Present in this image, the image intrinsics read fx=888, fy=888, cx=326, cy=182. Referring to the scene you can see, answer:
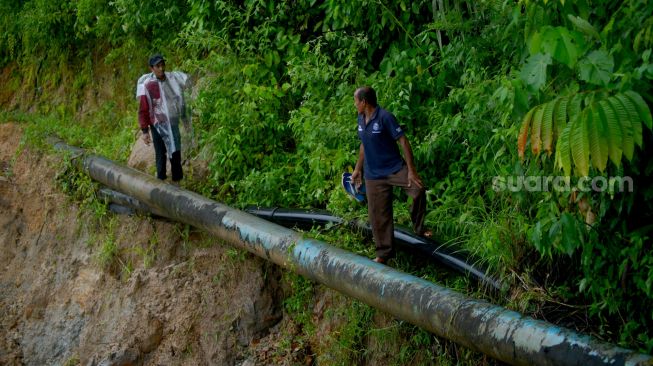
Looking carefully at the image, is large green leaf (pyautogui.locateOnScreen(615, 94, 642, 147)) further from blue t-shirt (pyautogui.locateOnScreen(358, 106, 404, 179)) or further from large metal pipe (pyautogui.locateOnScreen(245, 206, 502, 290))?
blue t-shirt (pyautogui.locateOnScreen(358, 106, 404, 179))

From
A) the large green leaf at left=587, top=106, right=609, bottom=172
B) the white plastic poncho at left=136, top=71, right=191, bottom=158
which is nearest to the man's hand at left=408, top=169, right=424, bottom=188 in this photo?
the large green leaf at left=587, top=106, right=609, bottom=172

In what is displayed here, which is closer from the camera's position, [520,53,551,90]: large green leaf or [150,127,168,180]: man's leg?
[520,53,551,90]: large green leaf

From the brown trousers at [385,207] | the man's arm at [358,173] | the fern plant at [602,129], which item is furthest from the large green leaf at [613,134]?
the man's arm at [358,173]

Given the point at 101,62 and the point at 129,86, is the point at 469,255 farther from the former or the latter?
the point at 101,62

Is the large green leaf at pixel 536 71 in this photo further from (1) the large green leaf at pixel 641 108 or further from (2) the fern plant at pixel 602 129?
(1) the large green leaf at pixel 641 108

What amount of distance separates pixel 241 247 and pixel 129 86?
200 inches

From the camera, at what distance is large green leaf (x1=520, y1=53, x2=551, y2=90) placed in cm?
461

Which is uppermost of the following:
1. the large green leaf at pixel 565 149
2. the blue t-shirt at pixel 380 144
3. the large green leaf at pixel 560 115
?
the large green leaf at pixel 560 115

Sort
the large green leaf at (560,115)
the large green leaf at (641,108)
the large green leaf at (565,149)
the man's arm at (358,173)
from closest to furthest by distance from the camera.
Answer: the large green leaf at (641,108)
the large green leaf at (565,149)
the large green leaf at (560,115)
the man's arm at (358,173)

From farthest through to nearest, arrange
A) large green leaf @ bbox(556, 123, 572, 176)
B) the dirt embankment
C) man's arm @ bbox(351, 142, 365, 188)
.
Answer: the dirt embankment < man's arm @ bbox(351, 142, 365, 188) < large green leaf @ bbox(556, 123, 572, 176)

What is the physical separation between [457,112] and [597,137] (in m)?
3.14

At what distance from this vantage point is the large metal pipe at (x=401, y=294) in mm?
4605

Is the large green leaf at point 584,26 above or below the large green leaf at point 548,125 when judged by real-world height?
above

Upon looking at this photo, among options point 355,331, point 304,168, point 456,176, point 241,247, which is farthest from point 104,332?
point 456,176
